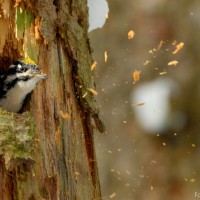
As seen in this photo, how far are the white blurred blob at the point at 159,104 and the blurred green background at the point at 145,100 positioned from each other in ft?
0.04

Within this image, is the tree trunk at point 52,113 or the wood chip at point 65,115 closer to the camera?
the tree trunk at point 52,113

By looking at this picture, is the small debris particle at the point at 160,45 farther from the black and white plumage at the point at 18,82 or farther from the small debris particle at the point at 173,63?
the black and white plumage at the point at 18,82

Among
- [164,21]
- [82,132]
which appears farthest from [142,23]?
[82,132]

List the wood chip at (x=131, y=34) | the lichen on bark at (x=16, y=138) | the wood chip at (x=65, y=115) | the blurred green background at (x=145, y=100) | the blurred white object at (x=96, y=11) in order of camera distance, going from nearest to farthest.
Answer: the lichen on bark at (x=16, y=138)
the wood chip at (x=65, y=115)
the blurred white object at (x=96, y=11)
the wood chip at (x=131, y=34)
the blurred green background at (x=145, y=100)

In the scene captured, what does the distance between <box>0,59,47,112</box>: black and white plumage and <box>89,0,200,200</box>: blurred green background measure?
132 inches

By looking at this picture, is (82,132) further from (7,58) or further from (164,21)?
(164,21)

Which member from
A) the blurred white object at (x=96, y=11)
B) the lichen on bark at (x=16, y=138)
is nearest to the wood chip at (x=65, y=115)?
the lichen on bark at (x=16, y=138)

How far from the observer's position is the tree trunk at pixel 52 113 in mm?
3648

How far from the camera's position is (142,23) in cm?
803

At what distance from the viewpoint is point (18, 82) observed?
425 centimetres

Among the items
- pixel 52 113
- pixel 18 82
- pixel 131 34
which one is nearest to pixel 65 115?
pixel 52 113

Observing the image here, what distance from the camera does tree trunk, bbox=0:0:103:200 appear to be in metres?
3.65

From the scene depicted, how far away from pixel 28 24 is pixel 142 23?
13.1 feet

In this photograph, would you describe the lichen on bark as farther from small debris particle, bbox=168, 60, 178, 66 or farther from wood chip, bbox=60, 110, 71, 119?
small debris particle, bbox=168, 60, 178, 66
